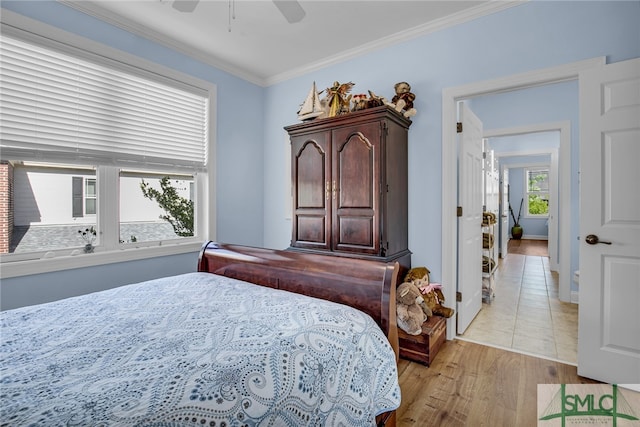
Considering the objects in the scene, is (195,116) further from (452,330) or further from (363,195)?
(452,330)

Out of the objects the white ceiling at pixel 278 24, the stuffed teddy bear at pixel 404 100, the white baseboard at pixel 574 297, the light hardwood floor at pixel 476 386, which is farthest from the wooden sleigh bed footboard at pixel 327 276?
the white baseboard at pixel 574 297

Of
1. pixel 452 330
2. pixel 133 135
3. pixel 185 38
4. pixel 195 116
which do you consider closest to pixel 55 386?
pixel 133 135

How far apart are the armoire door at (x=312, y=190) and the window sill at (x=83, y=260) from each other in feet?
3.90

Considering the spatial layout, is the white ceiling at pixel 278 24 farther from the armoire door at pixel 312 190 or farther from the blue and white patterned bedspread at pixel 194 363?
the blue and white patterned bedspread at pixel 194 363

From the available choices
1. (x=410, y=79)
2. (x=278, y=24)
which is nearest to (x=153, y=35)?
(x=278, y=24)

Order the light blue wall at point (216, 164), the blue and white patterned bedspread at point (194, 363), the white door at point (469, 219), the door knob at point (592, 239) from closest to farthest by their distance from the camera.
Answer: the blue and white patterned bedspread at point (194, 363)
the door knob at point (592, 239)
the light blue wall at point (216, 164)
the white door at point (469, 219)

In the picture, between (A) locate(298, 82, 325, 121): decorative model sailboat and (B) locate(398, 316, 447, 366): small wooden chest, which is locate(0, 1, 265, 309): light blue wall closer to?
(A) locate(298, 82, 325, 121): decorative model sailboat

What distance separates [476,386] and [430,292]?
2.38 feet

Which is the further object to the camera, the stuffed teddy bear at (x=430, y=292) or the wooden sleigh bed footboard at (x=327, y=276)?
the stuffed teddy bear at (x=430, y=292)

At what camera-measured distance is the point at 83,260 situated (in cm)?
237

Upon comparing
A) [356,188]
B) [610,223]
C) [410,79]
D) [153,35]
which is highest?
[153,35]

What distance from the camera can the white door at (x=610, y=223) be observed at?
1.80m

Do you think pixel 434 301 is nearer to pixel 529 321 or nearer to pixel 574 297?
pixel 529 321

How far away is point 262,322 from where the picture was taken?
1161 millimetres
